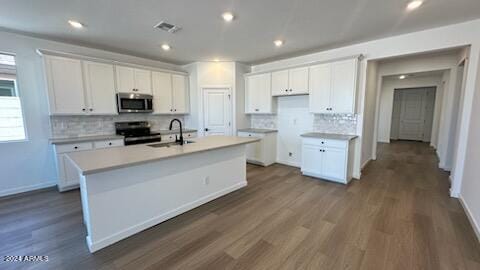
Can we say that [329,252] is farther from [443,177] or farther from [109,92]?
[109,92]

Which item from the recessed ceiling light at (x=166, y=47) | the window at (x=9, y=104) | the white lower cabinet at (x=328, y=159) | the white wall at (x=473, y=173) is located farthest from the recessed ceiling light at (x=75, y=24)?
the white wall at (x=473, y=173)

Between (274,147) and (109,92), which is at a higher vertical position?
(109,92)

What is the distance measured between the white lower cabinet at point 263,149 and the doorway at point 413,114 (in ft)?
24.4

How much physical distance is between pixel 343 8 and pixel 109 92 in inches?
166

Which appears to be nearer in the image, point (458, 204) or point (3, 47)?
point (458, 204)

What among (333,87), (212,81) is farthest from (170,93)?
(333,87)

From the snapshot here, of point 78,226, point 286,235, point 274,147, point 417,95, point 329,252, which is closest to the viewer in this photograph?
point 329,252

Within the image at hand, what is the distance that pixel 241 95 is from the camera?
530 cm

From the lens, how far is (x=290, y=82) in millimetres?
4516

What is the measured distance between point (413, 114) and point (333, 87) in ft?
24.8

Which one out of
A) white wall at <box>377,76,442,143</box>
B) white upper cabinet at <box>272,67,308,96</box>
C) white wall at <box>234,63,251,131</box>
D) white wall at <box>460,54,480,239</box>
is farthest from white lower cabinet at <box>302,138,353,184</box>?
white wall at <box>377,76,442,143</box>

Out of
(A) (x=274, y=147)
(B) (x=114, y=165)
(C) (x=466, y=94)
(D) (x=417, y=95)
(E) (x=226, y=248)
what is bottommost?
(E) (x=226, y=248)

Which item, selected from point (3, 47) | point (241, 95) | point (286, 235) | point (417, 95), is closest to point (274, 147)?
point (241, 95)

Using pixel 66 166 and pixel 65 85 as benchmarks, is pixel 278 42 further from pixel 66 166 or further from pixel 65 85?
pixel 66 166
